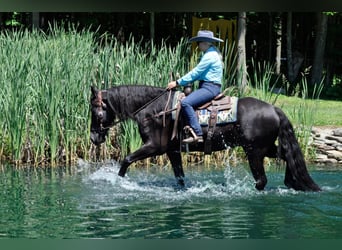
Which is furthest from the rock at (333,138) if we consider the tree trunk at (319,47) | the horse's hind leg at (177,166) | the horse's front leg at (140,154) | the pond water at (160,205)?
the tree trunk at (319,47)

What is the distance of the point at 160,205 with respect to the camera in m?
6.91

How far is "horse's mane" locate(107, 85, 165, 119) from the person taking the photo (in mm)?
7852

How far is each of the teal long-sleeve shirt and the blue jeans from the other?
3.6 inches

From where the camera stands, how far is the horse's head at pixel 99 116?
25.7 ft

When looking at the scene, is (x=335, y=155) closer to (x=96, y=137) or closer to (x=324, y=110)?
(x=324, y=110)

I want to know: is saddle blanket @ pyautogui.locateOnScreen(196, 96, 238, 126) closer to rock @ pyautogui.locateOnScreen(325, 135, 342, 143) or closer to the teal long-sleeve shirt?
the teal long-sleeve shirt

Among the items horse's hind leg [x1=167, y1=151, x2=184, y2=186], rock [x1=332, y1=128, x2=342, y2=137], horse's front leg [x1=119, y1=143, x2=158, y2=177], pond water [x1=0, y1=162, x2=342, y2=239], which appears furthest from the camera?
rock [x1=332, y1=128, x2=342, y2=137]

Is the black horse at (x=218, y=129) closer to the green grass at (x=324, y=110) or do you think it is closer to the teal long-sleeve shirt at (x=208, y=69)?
the teal long-sleeve shirt at (x=208, y=69)

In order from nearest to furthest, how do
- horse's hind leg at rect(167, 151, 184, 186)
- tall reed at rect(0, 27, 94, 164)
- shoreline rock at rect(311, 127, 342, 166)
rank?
horse's hind leg at rect(167, 151, 184, 186)
tall reed at rect(0, 27, 94, 164)
shoreline rock at rect(311, 127, 342, 166)

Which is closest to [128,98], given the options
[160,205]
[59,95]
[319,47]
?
[160,205]

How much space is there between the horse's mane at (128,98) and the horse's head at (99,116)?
103mm

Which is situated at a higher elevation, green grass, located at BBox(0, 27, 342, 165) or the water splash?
green grass, located at BBox(0, 27, 342, 165)

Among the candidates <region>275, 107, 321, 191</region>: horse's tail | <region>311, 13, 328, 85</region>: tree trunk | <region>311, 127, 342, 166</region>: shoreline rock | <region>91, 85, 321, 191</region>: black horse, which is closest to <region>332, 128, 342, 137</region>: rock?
<region>311, 127, 342, 166</region>: shoreline rock

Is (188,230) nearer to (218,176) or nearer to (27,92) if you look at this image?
(218,176)
